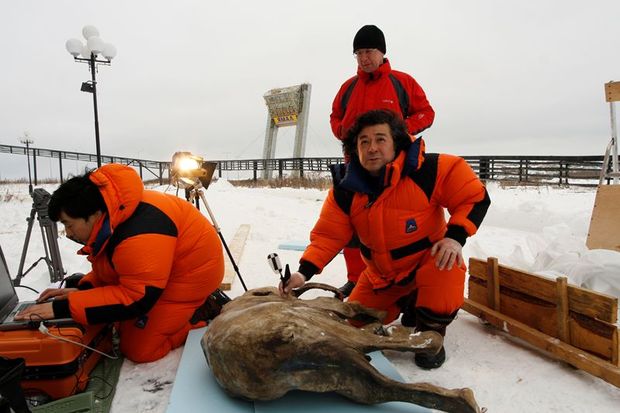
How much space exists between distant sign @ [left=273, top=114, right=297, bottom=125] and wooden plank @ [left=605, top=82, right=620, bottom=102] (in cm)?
1650

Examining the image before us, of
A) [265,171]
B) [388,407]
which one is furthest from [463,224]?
[265,171]

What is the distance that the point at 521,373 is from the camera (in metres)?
1.91

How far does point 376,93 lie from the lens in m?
3.10

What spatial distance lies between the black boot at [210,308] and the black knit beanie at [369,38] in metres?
2.03

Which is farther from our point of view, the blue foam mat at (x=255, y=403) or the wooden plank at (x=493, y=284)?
the wooden plank at (x=493, y=284)

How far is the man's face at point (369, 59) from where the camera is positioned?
298cm

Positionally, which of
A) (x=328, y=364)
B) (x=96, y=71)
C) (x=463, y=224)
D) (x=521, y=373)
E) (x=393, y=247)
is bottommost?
(x=521, y=373)

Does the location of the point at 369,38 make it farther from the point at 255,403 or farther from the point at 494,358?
the point at 255,403

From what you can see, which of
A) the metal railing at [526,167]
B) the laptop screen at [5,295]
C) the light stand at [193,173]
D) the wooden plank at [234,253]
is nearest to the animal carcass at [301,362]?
the laptop screen at [5,295]

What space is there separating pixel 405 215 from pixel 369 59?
1435 millimetres

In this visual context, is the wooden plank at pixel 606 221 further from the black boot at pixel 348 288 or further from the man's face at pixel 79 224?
the man's face at pixel 79 224

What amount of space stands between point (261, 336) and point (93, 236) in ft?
3.48

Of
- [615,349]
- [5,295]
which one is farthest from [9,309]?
[615,349]

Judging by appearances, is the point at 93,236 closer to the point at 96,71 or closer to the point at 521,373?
the point at 521,373
